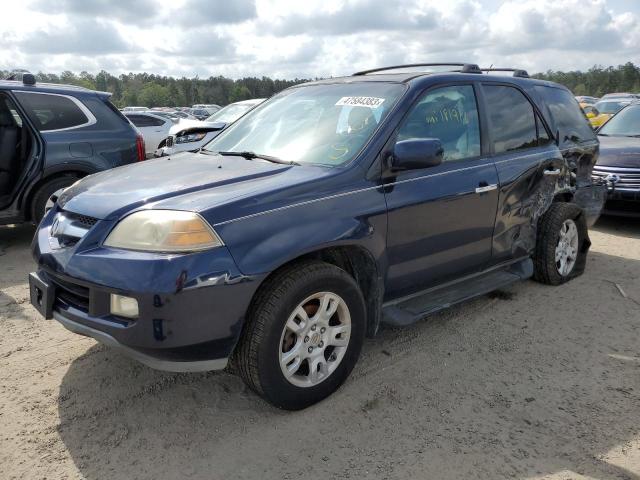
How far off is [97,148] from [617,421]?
5663 millimetres

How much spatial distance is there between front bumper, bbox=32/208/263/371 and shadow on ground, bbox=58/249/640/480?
46cm

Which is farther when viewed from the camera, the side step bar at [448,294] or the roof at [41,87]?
the roof at [41,87]

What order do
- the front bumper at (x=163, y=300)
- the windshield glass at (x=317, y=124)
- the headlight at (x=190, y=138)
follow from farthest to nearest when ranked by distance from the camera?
1. the headlight at (x=190, y=138)
2. the windshield glass at (x=317, y=124)
3. the front bumper at (x=163, y=300)

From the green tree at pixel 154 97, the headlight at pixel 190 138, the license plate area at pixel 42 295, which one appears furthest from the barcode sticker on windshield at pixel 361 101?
the green tree at pixel 154 97

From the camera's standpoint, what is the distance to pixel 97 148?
20.6 ft

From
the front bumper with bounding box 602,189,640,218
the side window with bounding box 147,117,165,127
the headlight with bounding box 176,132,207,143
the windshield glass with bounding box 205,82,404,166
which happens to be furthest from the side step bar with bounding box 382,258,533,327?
the side window with bounding box 147,117,165,127

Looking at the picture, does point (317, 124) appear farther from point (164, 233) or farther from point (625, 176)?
point (625, 176)

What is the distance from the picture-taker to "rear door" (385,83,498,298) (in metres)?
3.35

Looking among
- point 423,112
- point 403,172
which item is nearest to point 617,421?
point 403,172

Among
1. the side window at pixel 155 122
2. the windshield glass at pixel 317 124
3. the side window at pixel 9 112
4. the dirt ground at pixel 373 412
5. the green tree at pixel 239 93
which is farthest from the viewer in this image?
the green tree at pixel 239 93

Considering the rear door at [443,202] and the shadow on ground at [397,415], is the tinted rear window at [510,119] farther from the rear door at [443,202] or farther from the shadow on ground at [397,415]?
the shadow on ground at [397,415]

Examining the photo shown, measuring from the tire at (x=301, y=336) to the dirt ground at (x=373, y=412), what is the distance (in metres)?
0.16

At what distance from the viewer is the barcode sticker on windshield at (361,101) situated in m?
3.48

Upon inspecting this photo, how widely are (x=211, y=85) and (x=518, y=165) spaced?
105038 millimetres
